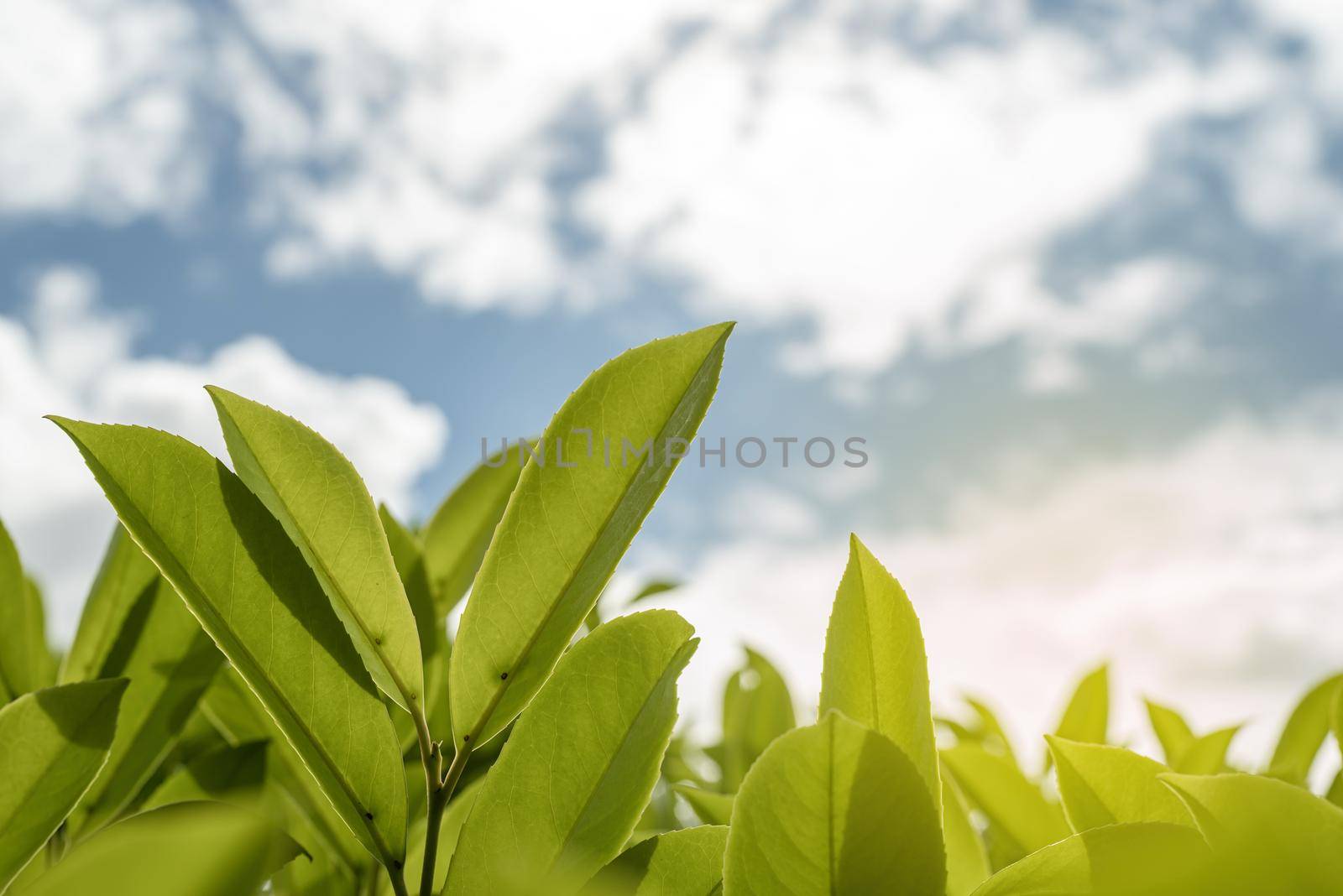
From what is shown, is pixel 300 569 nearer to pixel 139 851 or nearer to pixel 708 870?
pixel 139 851

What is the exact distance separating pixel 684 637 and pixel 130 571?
0.68 m

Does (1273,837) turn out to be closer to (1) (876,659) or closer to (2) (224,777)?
(1) (876,659)

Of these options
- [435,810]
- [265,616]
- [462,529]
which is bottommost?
[435,810]

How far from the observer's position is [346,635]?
→ 74cm

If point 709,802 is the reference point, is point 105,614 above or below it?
above

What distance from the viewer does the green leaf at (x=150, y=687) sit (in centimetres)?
98

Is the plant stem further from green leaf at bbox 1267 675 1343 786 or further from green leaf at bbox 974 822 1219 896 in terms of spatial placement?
green leaf at bbox 1267 675 1343 786

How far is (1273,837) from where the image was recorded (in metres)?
0.60

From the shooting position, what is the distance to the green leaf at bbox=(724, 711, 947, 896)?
0.56 m

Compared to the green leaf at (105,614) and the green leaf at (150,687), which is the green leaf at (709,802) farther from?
the green leaf at (105,614)

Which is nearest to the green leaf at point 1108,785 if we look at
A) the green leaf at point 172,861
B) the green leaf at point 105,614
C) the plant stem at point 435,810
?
the plant stem at point 435,810

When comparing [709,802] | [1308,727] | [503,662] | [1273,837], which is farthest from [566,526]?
[1308,727]

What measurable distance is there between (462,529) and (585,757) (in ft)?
1.96

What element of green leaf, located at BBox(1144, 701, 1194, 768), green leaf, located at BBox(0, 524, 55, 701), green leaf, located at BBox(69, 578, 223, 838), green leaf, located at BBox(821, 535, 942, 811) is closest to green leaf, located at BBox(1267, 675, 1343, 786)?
green leaf, located at BBox(1144, 701, 1194, 768)
